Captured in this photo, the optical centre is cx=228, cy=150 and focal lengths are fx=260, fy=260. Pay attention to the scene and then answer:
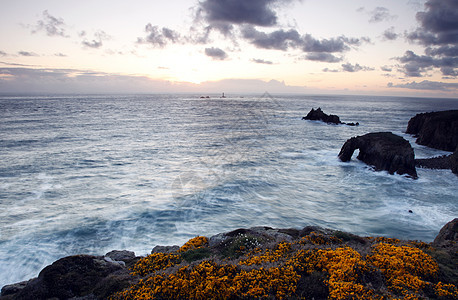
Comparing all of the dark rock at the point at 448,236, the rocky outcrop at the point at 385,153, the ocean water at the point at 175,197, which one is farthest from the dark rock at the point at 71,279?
the rocky outcrop at the point at 385,153

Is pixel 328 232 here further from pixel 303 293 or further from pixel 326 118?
pixel 326 118

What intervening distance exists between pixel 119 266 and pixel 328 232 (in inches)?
519

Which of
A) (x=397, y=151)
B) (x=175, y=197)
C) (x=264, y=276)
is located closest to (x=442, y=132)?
(x=397, y=151)

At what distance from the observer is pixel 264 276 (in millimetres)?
10680

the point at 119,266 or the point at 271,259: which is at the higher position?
the point at 271,259

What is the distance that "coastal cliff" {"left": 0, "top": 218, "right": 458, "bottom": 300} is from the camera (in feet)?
33.0

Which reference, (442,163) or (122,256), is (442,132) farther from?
(122,256)

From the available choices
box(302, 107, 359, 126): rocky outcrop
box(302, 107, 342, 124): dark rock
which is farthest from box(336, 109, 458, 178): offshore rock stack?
box(302, 107, 342, 124): dark rock

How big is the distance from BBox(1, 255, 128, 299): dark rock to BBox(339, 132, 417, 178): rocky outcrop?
40717 mm

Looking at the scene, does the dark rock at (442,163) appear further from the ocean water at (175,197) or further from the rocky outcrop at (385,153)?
the rocky outcrop at (385,153)

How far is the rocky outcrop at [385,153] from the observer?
129 ft

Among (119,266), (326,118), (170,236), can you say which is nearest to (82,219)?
(170,236)

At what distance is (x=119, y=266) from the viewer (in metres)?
13.8

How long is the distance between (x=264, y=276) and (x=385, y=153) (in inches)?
1535
